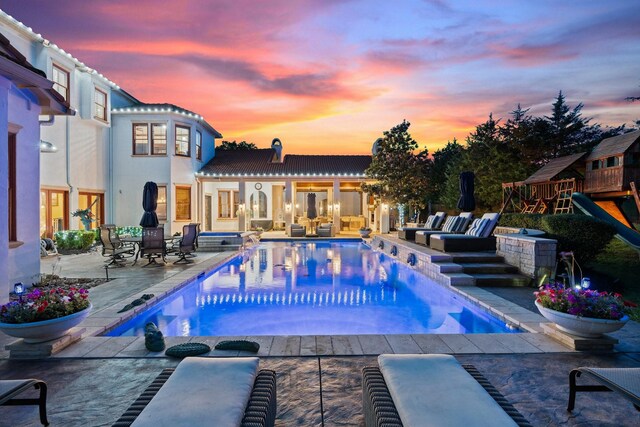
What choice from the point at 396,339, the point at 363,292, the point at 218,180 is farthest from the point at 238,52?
the point at 396,339

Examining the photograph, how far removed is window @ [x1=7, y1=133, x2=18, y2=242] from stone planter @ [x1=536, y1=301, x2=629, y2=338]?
8.71 meters

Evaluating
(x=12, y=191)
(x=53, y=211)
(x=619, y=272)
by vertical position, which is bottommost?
(x=619, y=272)

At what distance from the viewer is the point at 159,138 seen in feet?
58.5

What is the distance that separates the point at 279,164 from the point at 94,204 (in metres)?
10.4

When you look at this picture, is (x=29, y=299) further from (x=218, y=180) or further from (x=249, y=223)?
(x=249, y=223)

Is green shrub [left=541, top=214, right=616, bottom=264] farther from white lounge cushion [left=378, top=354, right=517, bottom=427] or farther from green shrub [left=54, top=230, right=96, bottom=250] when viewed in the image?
green shrub [left=54, top=230, right=96, bottom=250]

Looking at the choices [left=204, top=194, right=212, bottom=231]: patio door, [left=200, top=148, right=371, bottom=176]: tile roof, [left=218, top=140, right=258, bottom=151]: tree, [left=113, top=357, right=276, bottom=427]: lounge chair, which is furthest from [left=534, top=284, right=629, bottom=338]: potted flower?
[left=218, top=140, right=258, bottom=151]: tree

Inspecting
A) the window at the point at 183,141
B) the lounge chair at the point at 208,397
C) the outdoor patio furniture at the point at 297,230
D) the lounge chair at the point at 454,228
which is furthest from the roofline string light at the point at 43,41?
the lounge chair at the point at 454,228

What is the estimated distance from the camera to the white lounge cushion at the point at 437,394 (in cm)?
189

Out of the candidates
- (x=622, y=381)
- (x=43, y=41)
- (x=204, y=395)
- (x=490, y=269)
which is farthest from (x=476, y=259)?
(x=43, y=41)

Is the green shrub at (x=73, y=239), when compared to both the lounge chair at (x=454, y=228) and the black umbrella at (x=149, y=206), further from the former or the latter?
the lounge chair at (x=454, y=228)

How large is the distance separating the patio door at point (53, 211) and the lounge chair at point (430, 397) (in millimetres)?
14973

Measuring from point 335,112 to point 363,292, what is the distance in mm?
16459

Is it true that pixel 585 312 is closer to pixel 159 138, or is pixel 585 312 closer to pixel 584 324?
pixel 584 324
